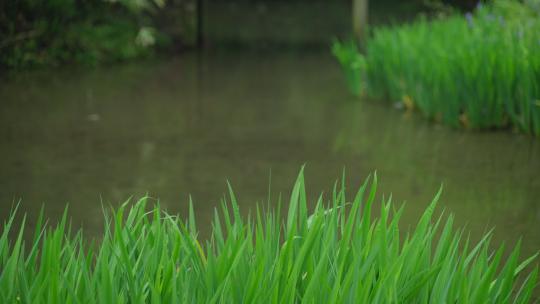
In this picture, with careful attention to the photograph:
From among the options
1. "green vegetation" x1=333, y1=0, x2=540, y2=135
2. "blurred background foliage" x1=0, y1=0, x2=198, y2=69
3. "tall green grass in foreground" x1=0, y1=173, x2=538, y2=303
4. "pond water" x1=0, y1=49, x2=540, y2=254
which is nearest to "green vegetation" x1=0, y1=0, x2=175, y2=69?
"blurred background foliage" x1=0, y1=0, x2=198, y2=69

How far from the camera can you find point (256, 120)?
22.0ft

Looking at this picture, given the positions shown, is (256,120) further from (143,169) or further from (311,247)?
(311,247)

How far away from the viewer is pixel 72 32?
923 centimetres

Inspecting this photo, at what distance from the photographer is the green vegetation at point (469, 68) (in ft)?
18.5

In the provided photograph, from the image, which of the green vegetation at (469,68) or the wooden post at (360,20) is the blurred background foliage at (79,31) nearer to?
the wooden post at (360,20)

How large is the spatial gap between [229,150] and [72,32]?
419 cm

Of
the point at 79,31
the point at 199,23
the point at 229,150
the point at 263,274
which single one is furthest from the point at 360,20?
the point at 263,274

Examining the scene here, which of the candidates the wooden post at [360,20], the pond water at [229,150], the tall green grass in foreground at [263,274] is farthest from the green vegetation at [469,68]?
the tall green grass in foreground at [263,274]

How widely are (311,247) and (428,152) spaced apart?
3.52 m

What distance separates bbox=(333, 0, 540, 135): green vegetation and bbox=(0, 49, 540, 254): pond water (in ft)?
0.56

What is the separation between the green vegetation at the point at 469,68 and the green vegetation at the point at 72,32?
11.2ft

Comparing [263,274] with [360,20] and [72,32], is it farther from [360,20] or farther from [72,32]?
[72,32]

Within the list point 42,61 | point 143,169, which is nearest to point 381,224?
point 143,169

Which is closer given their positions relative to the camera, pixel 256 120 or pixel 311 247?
pixel 311 247
